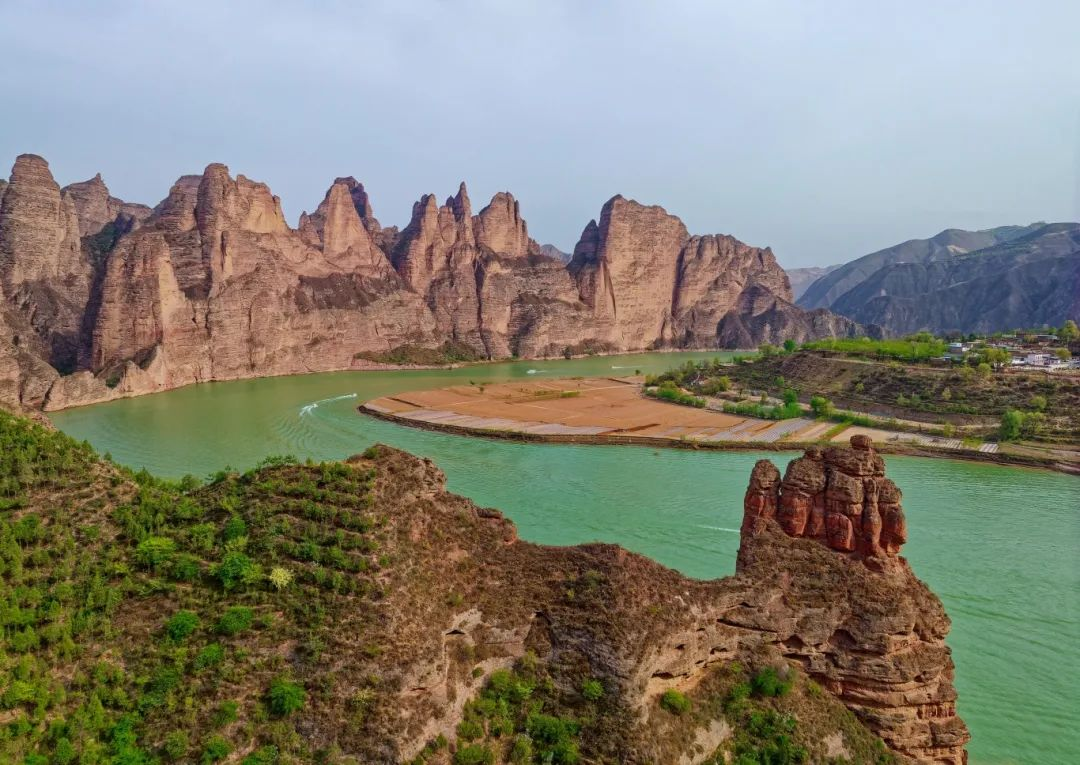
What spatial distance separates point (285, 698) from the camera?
1156cm

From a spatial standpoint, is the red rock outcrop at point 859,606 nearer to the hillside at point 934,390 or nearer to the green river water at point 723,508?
the green river water at point 723,508

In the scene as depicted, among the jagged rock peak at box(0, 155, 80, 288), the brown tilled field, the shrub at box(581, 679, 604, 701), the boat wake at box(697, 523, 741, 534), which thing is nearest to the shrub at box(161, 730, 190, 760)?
the shrub at box(581, 679, 604, 701)

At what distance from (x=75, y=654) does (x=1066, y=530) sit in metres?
41.7

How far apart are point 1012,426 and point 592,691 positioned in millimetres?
54398

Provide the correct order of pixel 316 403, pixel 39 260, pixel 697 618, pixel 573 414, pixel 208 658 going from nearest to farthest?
pixel 208 658, pixel 697 618, pixel 573 414, pixel 316 403, pixel 39 260

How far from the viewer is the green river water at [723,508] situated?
20547 millimetres

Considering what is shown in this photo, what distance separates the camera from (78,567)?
45.5 feet

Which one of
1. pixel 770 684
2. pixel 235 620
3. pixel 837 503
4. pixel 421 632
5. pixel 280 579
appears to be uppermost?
pixel 837 503

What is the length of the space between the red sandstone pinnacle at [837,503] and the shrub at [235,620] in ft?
37.3

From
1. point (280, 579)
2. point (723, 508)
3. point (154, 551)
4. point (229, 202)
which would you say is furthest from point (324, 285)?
point (280, 579)

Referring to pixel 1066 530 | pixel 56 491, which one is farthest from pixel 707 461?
pixel 56 491

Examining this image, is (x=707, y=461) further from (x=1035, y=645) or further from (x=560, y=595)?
(x=560, y=595)

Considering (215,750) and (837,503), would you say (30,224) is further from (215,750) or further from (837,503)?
(837,503)

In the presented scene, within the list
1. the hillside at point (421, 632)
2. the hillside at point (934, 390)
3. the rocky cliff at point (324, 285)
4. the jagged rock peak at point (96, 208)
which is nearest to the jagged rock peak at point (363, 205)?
the rocky cliff at point (324, 285)
